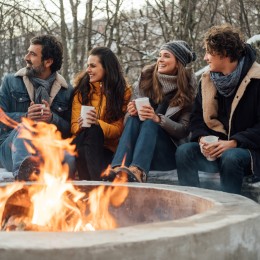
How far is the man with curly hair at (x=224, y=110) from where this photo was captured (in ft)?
14.4

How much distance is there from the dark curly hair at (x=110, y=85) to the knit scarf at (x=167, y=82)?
447 millimetres

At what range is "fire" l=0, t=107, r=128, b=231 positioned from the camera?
11.0 ft

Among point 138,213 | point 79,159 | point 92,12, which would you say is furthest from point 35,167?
point 92,12

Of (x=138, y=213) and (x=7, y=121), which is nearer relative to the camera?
(x=138, y=213)

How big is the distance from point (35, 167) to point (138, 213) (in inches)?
43.3

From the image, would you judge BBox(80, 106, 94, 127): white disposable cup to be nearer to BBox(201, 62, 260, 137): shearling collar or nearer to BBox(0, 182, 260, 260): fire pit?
BBox(201, 62, 260, 137): shearling collar

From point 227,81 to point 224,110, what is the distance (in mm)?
287

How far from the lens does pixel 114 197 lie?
3773 millimetres

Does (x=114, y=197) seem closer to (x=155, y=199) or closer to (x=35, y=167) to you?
(x=155, y=199)

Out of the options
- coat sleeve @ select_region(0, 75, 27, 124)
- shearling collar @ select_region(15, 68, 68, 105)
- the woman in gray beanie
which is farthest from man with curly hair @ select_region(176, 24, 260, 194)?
coat sleeve @ select_region(0, 75, 27, 124)

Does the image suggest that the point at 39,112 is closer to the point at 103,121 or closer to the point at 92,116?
the point at 92,116

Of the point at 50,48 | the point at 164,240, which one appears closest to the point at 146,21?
the point at 50,48

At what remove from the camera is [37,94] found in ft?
17.5

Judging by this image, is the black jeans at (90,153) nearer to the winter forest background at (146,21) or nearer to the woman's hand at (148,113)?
the woman's hand at (148,113)
